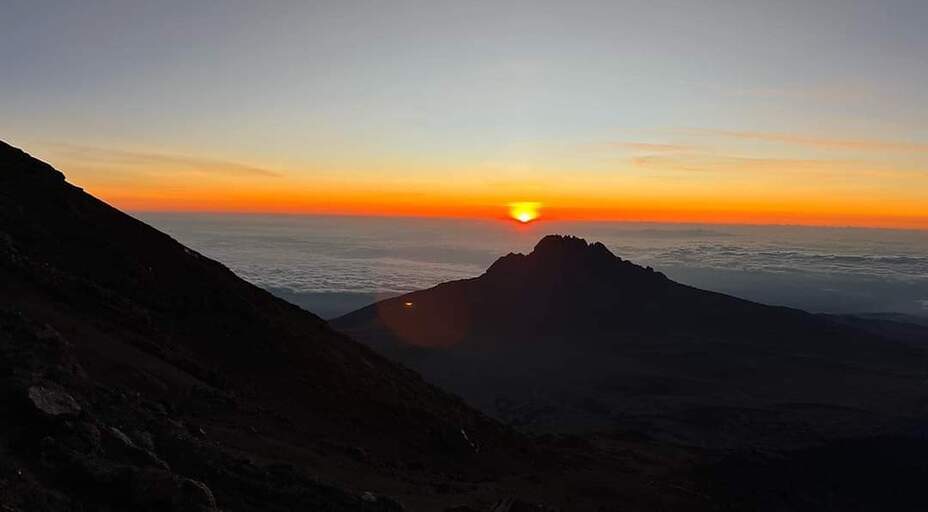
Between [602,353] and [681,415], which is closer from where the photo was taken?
[681,415]

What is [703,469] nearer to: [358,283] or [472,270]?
[358,283]

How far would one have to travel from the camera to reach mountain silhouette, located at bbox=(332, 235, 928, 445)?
51.8 meters

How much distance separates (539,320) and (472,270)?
9533 centimetres

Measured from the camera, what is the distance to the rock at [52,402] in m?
9.70

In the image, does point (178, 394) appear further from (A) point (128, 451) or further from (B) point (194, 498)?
(B) point (194, 498)

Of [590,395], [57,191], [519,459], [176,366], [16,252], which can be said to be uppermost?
[57,191]

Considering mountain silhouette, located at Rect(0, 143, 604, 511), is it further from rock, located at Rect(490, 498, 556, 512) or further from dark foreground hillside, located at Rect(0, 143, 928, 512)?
rock, located at Rect(490, 498, 556, 512)

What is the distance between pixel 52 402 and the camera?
9906mm

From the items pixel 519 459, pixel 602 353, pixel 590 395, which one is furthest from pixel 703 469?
pixel 602 353

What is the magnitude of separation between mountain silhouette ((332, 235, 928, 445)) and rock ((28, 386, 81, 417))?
40.1 meters

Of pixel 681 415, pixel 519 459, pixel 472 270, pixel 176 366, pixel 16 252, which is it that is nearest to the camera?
pixel 176 366

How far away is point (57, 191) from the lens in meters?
26.6

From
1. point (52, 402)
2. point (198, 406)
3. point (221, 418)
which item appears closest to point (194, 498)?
point (52, 402)

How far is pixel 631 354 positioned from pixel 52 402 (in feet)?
216
